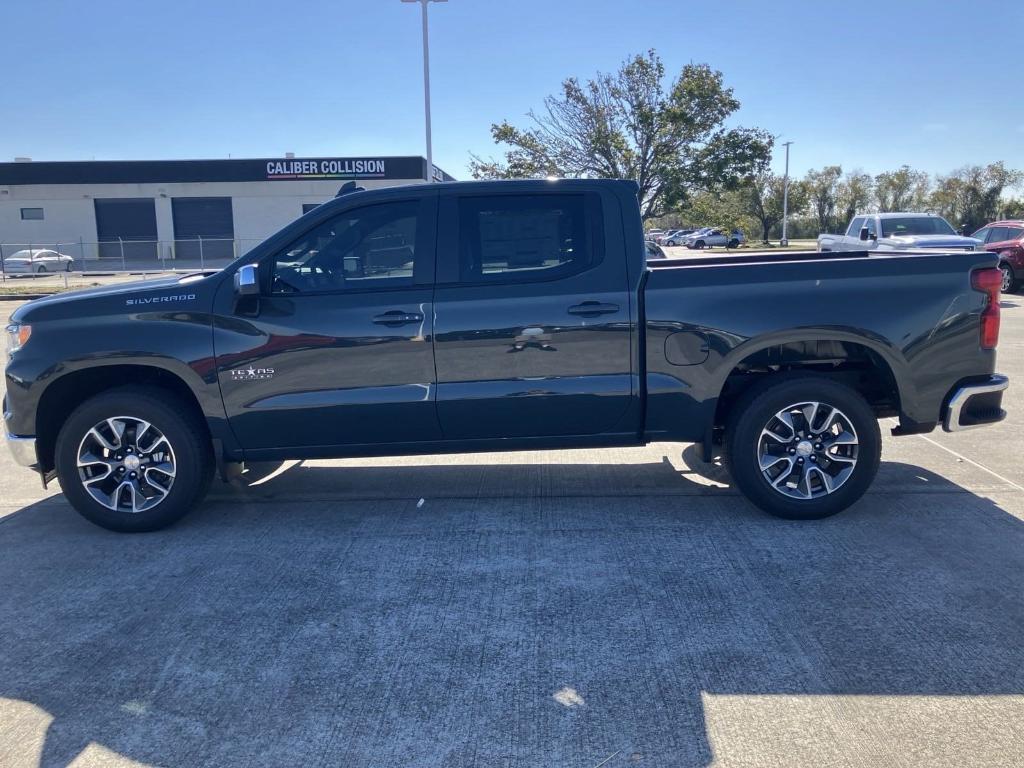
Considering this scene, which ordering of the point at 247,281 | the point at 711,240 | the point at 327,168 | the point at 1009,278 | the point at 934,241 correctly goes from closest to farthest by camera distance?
the point at 247,281 < the point at 934,241 < the point at 1009,278 < the point at 327,168 < the point at 711,240

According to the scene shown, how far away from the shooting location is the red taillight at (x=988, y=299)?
16.8 feet

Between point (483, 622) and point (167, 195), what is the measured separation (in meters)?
45.8

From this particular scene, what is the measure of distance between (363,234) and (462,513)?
1841 millimetres

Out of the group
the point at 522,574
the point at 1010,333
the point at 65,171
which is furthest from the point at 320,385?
the point at 65,171

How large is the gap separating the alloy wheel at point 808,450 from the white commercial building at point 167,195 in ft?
129

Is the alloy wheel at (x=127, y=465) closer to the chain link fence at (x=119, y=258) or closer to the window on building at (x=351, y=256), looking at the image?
the window on building at (x=351, y=256)

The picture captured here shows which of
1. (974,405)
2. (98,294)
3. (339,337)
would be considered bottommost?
(974,405)

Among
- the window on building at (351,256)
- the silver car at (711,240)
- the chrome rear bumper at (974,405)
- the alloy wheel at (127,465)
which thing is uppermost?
the silver car at (711,240)

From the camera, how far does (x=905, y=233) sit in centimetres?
1942

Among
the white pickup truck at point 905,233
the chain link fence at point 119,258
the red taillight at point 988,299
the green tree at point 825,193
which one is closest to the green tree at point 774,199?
the green tree at point 825,193

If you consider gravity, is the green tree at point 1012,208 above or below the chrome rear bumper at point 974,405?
above

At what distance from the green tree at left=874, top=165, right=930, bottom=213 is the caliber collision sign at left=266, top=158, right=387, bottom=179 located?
3766 cm

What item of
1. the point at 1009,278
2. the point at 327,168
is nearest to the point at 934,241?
the point at 1009,278

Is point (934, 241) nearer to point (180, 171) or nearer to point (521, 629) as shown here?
point (521, 629)
